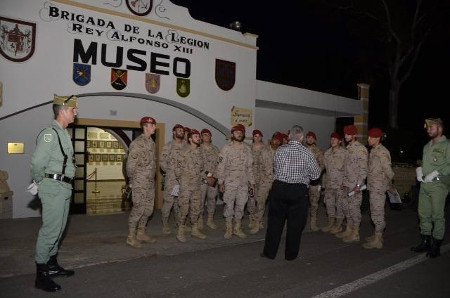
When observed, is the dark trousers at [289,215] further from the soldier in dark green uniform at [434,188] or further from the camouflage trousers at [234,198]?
the soldier in dark green uniform at [434,188]

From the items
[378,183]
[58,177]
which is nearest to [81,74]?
[58,177]

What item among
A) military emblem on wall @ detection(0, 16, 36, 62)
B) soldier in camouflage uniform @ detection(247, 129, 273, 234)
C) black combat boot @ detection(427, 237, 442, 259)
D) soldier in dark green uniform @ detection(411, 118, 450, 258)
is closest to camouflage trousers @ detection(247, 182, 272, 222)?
soldier in camouflage uniform @ detection(247, 129, 273, 234)

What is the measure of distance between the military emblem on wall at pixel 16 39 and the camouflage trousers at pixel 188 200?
170 inches

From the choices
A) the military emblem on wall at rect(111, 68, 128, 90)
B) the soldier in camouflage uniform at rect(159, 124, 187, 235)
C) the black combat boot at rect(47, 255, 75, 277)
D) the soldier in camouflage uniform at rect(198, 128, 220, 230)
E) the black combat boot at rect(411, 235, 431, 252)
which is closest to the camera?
the black combat boot at rect(47, 255, 75, 277)

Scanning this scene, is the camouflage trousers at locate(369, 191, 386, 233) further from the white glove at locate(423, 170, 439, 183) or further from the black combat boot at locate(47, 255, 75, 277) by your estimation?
the black combat boot at locate(47, 255, 75, 277)

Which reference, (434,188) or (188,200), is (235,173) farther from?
(434,188)

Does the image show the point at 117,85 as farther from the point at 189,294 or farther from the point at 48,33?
the point at 189,294

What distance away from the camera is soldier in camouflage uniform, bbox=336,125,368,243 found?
811 cm

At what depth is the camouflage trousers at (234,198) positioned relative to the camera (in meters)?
8.35

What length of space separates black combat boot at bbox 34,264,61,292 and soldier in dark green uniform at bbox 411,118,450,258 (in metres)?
5.59

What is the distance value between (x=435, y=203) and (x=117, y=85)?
718 cm

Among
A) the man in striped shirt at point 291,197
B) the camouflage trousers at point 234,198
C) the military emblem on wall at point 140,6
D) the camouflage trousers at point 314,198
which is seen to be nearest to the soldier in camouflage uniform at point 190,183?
the camouflage trousers at point 234,198

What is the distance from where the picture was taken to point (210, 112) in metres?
12.5

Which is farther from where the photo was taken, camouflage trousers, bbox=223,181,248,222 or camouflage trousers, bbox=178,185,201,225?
camouflage trousers, bbox=223,181,248,222
